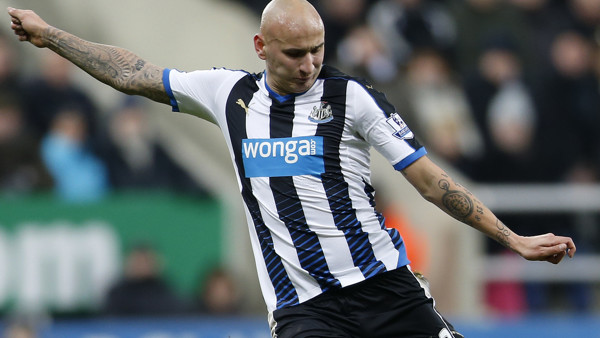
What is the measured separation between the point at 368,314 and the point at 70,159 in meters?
5.64

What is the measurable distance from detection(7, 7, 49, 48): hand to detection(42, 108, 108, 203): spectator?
465cm

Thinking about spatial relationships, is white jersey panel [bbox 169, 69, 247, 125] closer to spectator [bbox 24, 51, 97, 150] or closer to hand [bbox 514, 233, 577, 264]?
hand [bbox 514, 233, 577, 264]

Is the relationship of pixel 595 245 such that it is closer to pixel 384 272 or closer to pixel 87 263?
pixel 87 263

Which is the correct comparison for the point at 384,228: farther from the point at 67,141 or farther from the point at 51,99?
the point at 51,99

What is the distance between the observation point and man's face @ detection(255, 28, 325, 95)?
490cm

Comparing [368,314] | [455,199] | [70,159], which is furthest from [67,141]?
[455,199]

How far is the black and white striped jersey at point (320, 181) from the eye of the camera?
16.4ft

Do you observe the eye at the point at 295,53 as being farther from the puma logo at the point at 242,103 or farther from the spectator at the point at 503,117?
the spectator at the point at 503,117

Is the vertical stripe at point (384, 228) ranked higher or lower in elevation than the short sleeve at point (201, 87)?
lower

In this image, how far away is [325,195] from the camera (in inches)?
197

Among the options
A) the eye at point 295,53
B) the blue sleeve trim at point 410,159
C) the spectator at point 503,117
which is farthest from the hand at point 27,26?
the spectator at point 503,117

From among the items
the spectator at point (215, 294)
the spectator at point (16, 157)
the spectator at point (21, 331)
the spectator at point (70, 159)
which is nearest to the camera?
the spectator at point (21, 331)

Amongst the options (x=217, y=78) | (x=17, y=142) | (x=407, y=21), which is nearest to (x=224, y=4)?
(x=407, y=21)

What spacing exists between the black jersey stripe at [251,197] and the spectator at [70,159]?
16.5 ft
